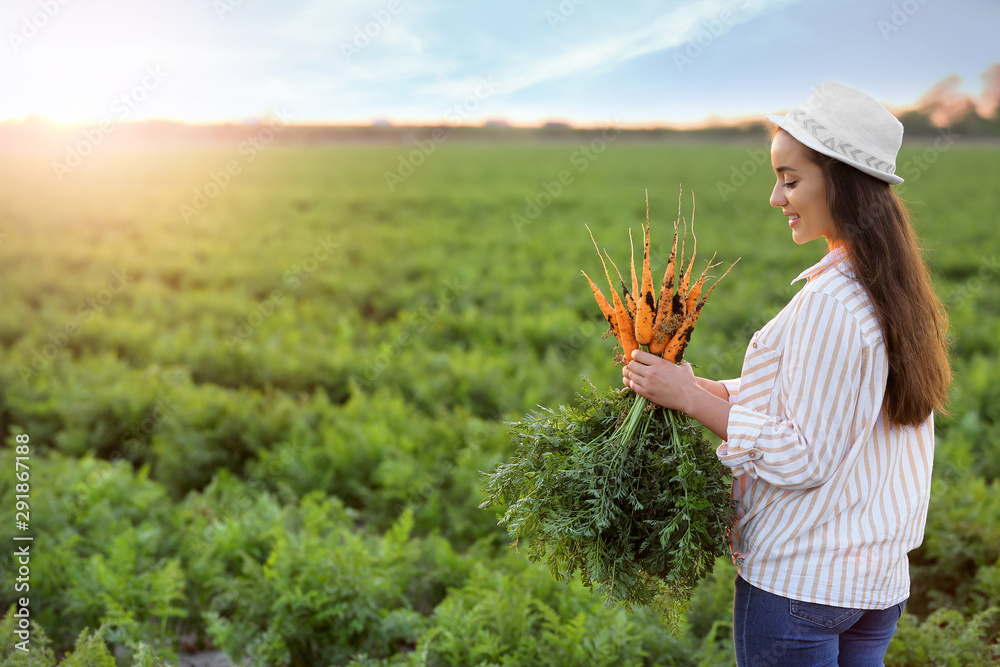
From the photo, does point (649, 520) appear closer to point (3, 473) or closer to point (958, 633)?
point (958, 633)

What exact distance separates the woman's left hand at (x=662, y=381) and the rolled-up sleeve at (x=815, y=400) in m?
0.19

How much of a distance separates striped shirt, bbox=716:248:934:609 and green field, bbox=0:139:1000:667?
45 cm

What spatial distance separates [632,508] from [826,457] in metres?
0.55

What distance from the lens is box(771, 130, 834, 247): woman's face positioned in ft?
5.65

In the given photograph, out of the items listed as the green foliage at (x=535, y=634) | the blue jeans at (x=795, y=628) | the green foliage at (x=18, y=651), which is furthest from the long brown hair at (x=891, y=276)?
the green foliage at (x=18, y=651)

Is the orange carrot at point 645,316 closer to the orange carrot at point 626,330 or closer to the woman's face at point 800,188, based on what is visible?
the orange carrot at point 626,330

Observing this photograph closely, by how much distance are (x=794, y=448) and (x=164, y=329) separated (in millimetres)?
8857

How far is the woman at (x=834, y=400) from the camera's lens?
1.64 meters

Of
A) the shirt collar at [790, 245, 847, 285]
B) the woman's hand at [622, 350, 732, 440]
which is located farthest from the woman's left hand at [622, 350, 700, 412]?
the shirt collar at [790, 245, 847, 285]

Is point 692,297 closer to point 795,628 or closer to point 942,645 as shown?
point 795,628

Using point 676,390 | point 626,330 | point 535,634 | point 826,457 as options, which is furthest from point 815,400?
point 535,634

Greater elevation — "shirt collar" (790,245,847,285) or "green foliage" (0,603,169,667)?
"shirt collar" (790,245,847,285)

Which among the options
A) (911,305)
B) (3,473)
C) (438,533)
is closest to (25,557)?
(3,473)

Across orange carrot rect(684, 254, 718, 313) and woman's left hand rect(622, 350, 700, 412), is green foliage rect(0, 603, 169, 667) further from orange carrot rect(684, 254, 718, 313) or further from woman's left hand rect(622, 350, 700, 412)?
orange carrot rect(684, 254, 718, 313)
